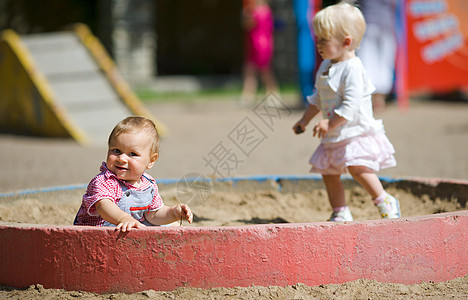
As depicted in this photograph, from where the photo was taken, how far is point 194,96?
44.6 feet

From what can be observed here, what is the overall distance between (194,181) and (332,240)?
1.68 metres

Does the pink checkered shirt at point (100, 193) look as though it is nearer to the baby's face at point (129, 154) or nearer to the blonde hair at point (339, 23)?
the baby's face at point (129, 154)

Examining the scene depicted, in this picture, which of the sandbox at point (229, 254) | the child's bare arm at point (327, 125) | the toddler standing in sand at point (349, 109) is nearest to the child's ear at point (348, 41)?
the toddler standing in sand at point (349, 109)

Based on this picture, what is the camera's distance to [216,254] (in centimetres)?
218

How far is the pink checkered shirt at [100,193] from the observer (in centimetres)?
242

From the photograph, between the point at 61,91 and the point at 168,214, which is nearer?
the point at 168,214

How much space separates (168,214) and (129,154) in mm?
291

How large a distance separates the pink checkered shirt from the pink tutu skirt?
0.92m

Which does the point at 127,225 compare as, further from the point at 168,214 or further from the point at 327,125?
the point at 327,125

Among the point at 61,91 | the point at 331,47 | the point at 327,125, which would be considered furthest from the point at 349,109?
the point at 61,91

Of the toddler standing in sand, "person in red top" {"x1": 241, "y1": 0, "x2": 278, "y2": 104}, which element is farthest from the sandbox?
"person in red top" {"x1": 241, "y1": 0, "x2": 278, "y2": 104}

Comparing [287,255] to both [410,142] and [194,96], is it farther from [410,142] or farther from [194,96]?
[194,96]

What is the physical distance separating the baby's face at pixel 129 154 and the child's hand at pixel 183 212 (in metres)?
0.21

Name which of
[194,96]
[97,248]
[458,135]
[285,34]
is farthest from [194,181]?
[285,34]
